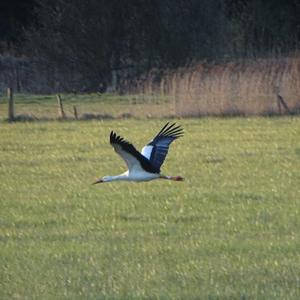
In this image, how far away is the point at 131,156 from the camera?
34.1ft

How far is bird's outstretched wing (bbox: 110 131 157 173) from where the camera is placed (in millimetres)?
9758

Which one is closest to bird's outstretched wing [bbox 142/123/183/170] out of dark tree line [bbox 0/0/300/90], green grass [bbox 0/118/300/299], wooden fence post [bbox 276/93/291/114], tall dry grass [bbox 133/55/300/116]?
green grass [bbox 0/118/300/299]

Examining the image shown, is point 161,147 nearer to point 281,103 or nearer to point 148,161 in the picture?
point 148,161

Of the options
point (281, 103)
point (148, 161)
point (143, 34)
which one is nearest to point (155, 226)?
point (148, 161)

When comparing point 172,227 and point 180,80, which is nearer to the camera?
point 172,227

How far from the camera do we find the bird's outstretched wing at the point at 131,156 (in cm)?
976

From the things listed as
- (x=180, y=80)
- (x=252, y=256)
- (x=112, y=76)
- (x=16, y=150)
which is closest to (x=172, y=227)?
(x=252, y=256)

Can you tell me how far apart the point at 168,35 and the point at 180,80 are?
1377 cm

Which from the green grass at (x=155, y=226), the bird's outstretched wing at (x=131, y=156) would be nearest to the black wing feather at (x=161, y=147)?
the bird's outstretched wing at (x=131, y=156)

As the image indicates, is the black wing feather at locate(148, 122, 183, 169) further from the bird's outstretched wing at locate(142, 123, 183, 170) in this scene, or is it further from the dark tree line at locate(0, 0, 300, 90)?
the dark tree line at locate(0, 0, 300, 90)

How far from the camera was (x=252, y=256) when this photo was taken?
27.1 feet

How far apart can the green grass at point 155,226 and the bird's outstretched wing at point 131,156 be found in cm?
42

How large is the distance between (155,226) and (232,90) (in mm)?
15903

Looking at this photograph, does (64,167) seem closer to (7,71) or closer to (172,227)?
(172,227)
